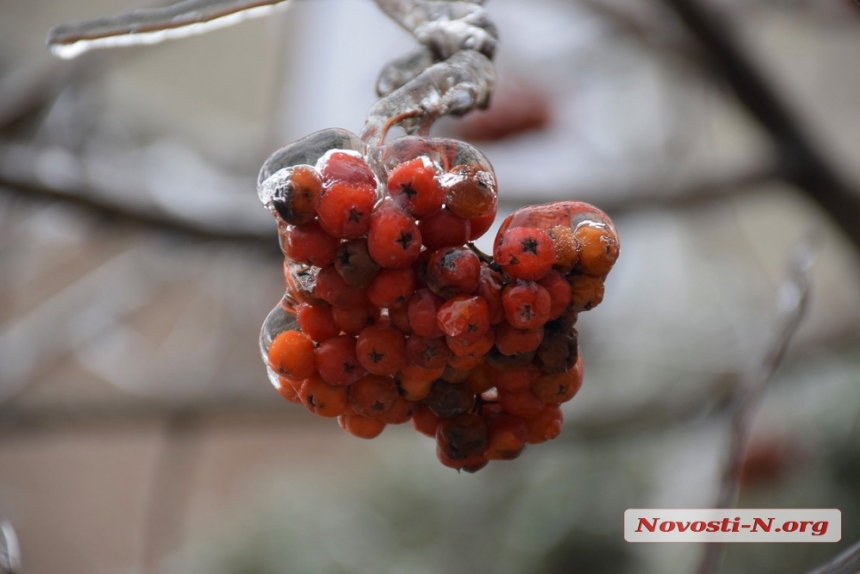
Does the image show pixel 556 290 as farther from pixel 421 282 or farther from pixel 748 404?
pixel 748 404

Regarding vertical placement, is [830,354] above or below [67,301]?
above

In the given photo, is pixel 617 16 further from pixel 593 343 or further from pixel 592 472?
pixel 592 472

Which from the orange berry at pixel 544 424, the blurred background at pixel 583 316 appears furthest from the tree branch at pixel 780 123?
the orange berry at pixel 544 424

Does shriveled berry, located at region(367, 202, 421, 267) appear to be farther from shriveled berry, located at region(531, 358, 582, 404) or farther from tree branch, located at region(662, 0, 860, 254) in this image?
tree branch, located at region(662, 0, 860, 254)

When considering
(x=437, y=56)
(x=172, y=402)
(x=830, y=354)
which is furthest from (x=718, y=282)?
(x=437, y=56)

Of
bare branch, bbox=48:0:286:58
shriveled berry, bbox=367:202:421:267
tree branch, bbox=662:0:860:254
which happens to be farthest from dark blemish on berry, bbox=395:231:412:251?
tree branch, bbox=662:0:860:254

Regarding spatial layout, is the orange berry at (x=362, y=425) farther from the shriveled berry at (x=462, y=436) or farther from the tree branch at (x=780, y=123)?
the tree branch at (x=780, y=123)

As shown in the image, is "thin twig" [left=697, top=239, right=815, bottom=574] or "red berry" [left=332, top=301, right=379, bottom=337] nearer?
"red berry" [left=332, top=301, right=379, bottom=337]
